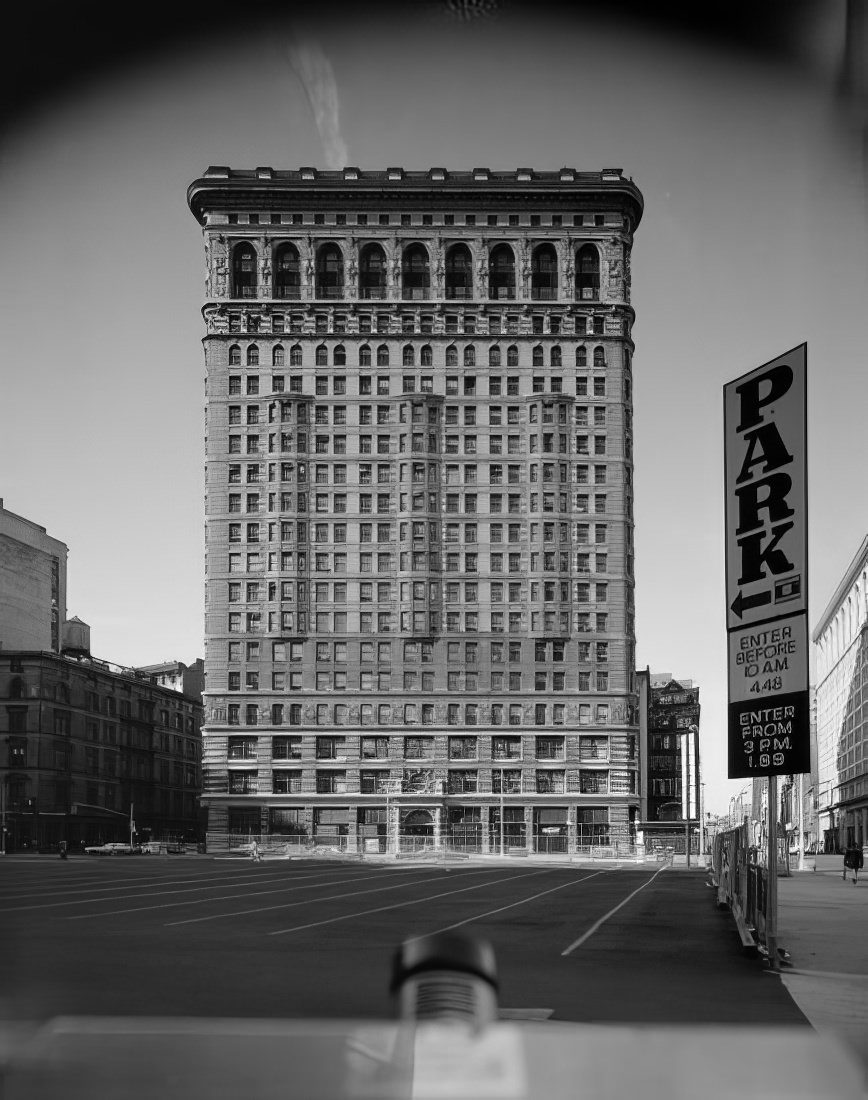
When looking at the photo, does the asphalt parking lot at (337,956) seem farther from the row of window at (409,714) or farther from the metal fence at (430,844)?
the row of window at (409,714)

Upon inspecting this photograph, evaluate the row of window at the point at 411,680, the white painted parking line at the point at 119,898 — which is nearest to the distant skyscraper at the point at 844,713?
the row of window at the point at 411,680

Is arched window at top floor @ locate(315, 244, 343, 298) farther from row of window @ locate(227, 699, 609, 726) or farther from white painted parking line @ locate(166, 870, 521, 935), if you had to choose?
white painted parking line @ locate(166, 870, 521, 935)

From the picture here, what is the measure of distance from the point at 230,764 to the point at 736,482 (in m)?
89.1

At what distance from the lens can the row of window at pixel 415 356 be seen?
9569cm

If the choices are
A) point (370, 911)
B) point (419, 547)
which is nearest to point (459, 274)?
point (419, 547)

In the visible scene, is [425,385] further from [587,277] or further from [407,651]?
[407,651]

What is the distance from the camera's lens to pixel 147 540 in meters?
11.3

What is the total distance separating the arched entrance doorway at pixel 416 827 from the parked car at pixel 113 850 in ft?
59.4

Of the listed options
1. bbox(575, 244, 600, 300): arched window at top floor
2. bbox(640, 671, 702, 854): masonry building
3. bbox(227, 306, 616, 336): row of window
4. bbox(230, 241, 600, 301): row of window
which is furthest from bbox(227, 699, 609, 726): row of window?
bbox(640, 671, 702, 854): masonry building

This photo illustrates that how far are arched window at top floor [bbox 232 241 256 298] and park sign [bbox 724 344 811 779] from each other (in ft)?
281

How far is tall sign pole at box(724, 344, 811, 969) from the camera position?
9773 millimetres

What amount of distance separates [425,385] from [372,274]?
893 centimetres

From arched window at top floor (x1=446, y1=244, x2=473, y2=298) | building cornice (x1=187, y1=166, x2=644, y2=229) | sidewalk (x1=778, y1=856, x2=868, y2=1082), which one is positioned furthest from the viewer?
arched window at top floor (x1=446, y1=244, x2=473, y2=298)

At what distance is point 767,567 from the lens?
10547 mm
